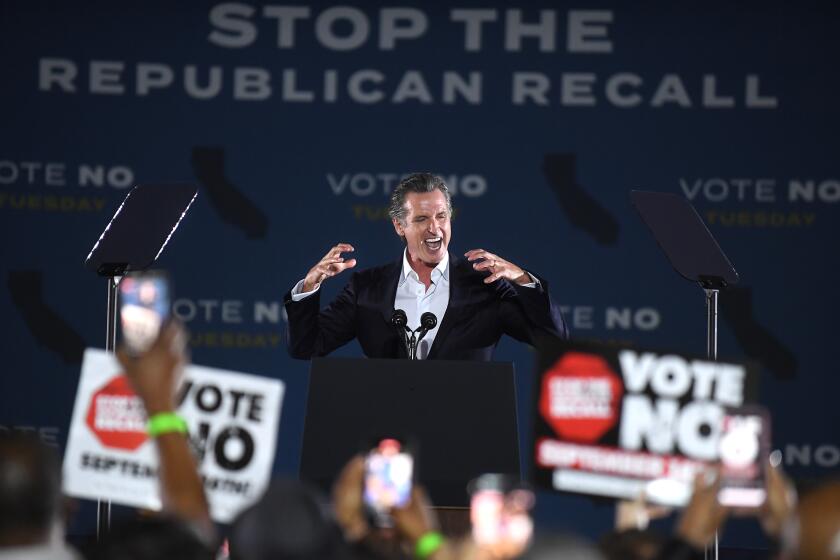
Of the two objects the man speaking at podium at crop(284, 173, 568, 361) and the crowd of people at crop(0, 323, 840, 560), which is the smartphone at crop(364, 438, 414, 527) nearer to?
the crowd of people at crop(0, 323, 840, 560)

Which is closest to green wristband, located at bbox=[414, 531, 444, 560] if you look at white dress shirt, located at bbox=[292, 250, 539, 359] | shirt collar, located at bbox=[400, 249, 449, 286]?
white dress shirt, located at bbox=[292, 250, 539, 359]

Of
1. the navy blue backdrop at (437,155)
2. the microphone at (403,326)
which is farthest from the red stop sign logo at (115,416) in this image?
the navy blue backdrop at (437,155)

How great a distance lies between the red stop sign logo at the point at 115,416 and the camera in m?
2.24

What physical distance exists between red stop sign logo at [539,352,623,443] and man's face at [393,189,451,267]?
1.69 m

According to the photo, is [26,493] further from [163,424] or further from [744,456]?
[744,456]

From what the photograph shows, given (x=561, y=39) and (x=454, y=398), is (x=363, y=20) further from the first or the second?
(x=454, y=398)

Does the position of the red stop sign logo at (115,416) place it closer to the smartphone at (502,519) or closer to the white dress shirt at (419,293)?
the smartphone at (502,519)

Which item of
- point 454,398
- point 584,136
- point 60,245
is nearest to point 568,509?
point 584,136

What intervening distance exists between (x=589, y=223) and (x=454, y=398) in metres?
3.03

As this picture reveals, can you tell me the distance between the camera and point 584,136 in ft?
19.2

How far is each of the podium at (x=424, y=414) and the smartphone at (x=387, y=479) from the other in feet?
3.45

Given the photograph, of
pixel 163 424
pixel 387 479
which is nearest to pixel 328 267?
pixel 387 479

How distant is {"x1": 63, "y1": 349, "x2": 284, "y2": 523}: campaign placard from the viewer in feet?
6.98

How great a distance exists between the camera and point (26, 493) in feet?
4.59
